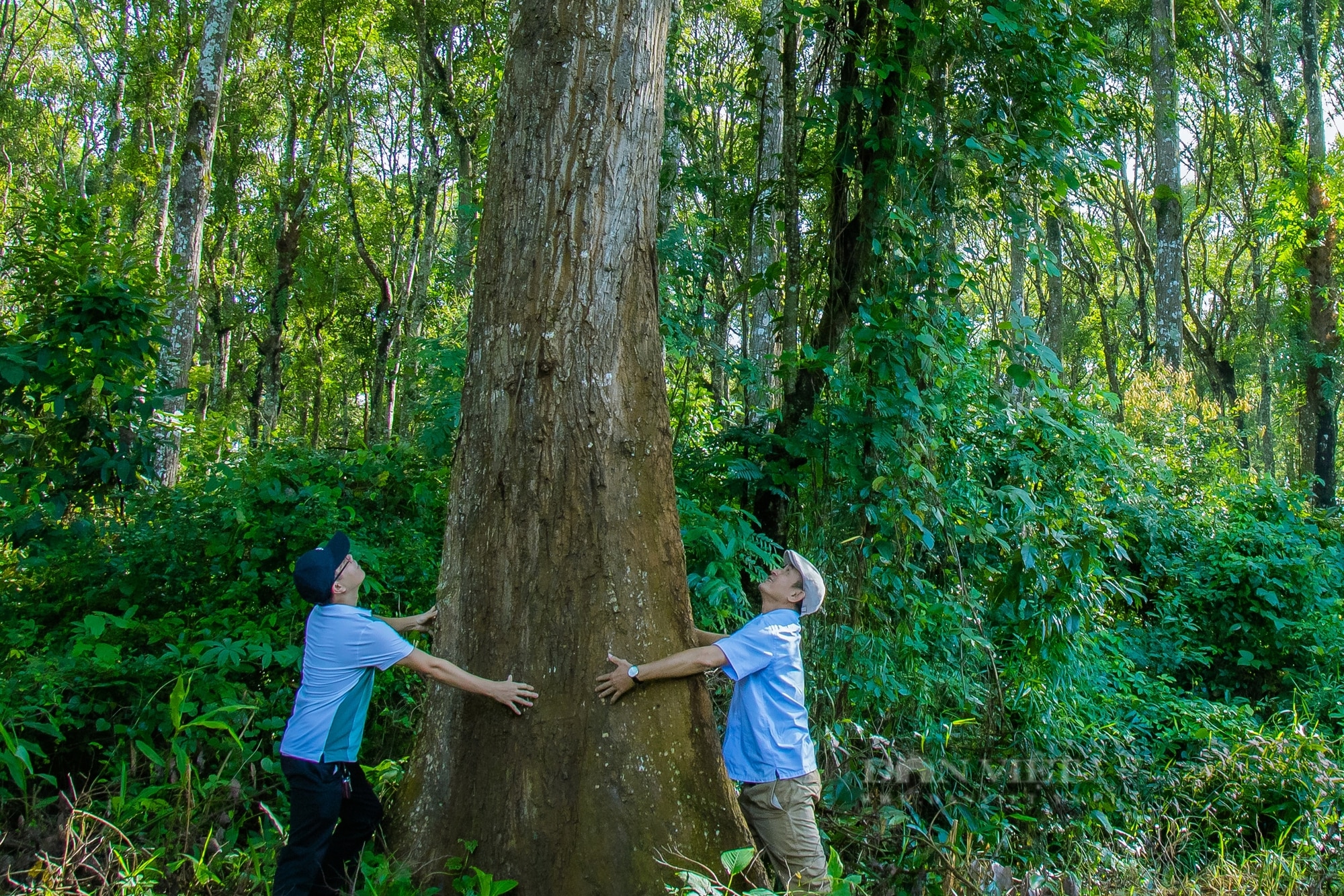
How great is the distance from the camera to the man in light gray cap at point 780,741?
3.76 meters

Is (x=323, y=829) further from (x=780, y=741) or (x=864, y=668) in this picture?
(x=864, y=668)

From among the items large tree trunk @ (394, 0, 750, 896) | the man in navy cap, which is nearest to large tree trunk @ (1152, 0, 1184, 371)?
large tree trunk @ (394, 0, 750, 896)

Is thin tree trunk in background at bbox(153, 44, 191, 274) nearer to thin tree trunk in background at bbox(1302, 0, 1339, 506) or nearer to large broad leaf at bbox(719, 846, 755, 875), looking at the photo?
large broad leaf at bbox(719, 846, 755, 875)

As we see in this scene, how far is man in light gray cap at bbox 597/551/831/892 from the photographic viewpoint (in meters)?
3.76

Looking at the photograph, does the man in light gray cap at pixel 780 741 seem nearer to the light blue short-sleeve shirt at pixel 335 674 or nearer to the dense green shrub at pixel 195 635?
the light blue short-sleeve shirt at pixel 335 674

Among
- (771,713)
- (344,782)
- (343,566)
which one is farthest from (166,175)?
(771,713)

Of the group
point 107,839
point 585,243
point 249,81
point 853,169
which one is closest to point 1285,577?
point 853,169

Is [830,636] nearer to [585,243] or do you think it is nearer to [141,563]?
[585,243]

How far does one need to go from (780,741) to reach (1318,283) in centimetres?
1808

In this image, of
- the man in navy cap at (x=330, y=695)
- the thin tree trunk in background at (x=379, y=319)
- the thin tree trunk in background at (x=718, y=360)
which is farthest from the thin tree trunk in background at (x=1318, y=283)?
the man in navy cap at (x=330, y=695)

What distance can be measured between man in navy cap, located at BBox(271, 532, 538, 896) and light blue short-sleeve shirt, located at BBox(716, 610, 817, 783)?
948 mm

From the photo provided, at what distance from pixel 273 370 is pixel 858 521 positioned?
15834 millimetres

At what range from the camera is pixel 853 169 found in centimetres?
597

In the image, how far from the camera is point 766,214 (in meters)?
7.80
